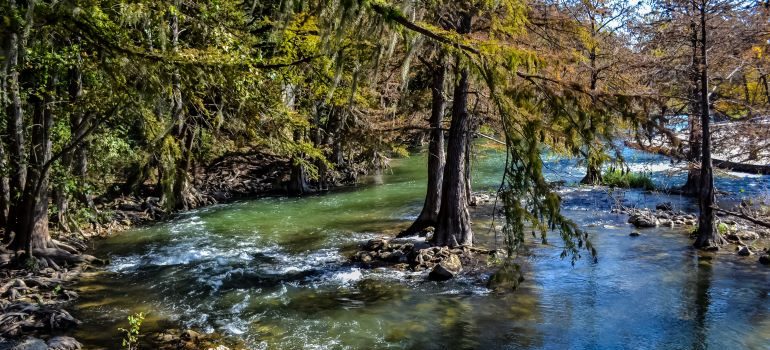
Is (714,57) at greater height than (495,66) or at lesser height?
greater

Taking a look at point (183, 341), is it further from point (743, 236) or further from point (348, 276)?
point (743, 236)

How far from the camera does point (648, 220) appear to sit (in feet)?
59.4

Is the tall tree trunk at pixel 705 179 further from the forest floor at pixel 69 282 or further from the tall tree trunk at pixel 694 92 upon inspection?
the forest floor at pixel 69 282

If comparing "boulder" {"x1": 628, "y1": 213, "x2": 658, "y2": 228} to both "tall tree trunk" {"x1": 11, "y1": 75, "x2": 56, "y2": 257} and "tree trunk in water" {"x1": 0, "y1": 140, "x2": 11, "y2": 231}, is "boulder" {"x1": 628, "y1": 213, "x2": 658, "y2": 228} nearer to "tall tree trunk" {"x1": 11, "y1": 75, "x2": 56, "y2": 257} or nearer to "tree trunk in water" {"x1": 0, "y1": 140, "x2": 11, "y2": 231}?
"tall tree trunk" {"x1": 11, "y1": 75, "x2": 56, "y2": 257}

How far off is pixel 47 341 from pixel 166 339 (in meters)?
1.82

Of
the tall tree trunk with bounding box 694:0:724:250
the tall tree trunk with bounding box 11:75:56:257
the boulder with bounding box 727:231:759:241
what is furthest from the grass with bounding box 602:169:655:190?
the tall tree trunk with bounding box 11:75:56:257

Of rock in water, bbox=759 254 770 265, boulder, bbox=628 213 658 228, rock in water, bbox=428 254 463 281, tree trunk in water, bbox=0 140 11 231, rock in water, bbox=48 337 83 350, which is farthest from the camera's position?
boulder, bbox=628 213 658 228

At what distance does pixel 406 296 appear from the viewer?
37.8ft

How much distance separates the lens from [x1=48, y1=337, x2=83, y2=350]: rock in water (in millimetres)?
8611

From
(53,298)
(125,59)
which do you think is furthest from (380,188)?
(125,59)

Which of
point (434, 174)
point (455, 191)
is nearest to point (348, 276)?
point (455, 191)

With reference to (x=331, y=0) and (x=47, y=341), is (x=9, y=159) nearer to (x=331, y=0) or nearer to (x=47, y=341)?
(x=47, y=341)

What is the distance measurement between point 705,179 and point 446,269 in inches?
297

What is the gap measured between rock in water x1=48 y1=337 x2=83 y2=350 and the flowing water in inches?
9.8
